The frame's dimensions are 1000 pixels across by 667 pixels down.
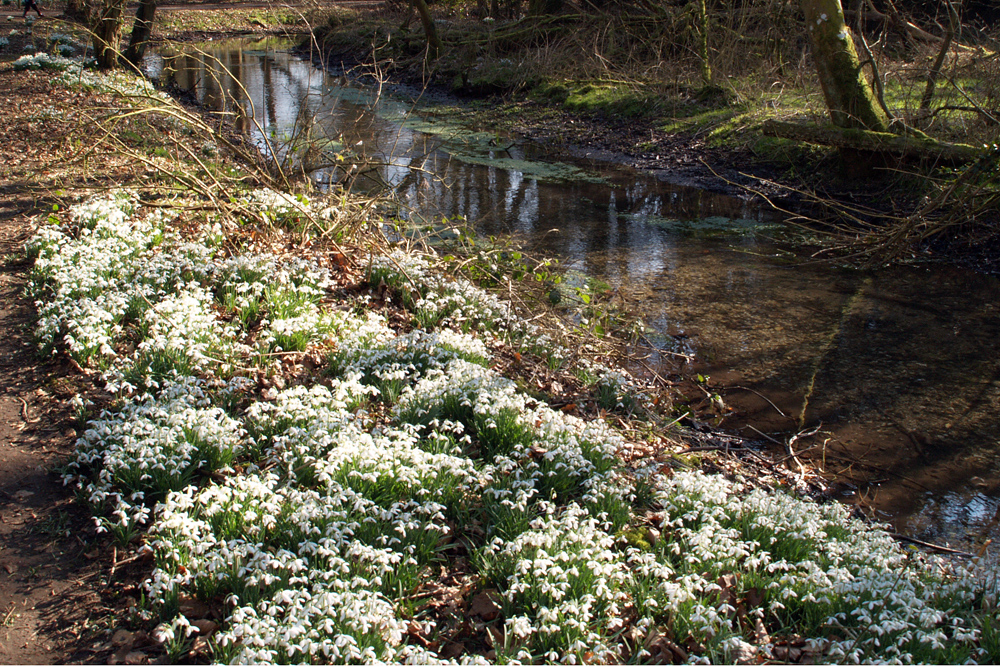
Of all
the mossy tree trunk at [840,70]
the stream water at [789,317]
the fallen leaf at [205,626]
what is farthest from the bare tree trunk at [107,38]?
the fallen leaf at [205,626]

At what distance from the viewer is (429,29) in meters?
25.0

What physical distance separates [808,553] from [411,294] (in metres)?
4.33

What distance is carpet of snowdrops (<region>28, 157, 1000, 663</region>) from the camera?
10.5ft

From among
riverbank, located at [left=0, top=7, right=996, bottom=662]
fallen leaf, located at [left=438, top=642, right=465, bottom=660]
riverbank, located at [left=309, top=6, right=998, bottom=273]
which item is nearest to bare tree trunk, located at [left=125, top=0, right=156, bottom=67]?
riverbank, located at [left=309, top=6, right=998, bottom=273]

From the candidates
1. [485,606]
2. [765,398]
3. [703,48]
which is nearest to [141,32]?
[703,48]

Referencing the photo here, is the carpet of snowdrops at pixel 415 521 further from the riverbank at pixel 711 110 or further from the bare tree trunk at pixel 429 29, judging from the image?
the bare tree trunk at pixel 429 29

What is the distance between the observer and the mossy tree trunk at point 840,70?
37.6 feet

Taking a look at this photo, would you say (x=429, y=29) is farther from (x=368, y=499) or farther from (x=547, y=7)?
(x=368, y=499)

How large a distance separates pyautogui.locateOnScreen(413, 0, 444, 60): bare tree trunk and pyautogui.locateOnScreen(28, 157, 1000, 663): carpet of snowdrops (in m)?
21.1

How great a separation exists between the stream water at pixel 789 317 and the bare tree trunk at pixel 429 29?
11.5 metres

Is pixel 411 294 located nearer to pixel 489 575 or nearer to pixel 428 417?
pixel 428 417

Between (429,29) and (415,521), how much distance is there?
24.3 metres

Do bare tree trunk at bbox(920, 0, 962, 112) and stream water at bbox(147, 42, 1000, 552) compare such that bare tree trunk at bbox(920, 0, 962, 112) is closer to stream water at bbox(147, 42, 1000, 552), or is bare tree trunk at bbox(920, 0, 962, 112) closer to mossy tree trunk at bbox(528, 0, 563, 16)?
stream water at bbox(147, 42, 1000, 552)

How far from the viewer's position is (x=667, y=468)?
5.07m
